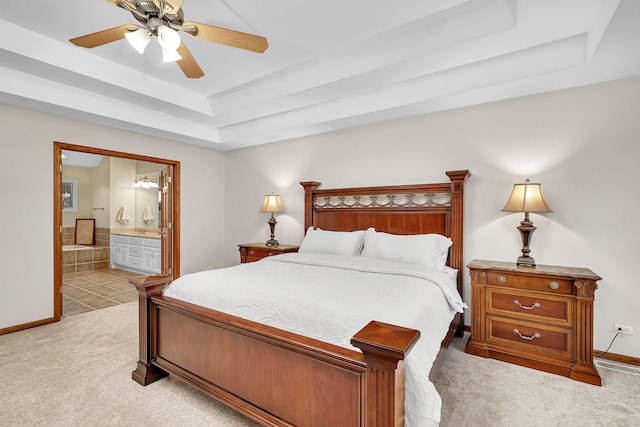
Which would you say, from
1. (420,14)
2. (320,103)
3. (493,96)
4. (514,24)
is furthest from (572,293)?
(320,103)

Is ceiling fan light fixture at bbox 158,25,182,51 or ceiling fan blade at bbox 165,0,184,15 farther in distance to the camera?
ceiling fan light fixture at bbox 158,25,182,51

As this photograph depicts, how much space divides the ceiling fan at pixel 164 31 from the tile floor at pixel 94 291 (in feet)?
11.0

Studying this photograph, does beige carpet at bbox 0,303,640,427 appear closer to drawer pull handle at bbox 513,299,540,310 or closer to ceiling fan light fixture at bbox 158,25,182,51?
A: drawer pull handle at bbox 513,299,540,310

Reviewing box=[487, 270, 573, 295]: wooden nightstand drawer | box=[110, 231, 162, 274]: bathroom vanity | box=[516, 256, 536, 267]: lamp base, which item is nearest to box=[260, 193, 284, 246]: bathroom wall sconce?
box=[110, 231, 162, 274]: bathroom vanity

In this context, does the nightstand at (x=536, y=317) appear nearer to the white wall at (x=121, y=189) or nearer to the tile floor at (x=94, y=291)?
the tile floor at (x=94, y=291)

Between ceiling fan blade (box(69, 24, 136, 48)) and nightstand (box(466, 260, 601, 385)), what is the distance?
312 centimetres

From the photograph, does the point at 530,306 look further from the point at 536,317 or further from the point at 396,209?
the point at 396,209

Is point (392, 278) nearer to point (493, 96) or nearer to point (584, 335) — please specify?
point (584, 335)

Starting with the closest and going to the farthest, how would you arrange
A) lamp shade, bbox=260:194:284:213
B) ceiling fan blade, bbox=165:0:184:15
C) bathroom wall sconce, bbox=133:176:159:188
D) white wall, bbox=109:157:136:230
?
ceiling fan blade, bbox=165:0:184:15, lamp shade, bbox=260:194:284:213, white wall, bbox=109:157:136:230, bathroom wall sconce, bbox=133:176:159:188

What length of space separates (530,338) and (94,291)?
573 centimetres

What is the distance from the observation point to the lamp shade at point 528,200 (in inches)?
103

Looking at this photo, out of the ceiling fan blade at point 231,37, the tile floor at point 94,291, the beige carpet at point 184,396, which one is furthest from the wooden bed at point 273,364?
the tile floor at point 94,291

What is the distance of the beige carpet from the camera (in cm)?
181

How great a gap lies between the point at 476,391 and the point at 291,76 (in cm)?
325
